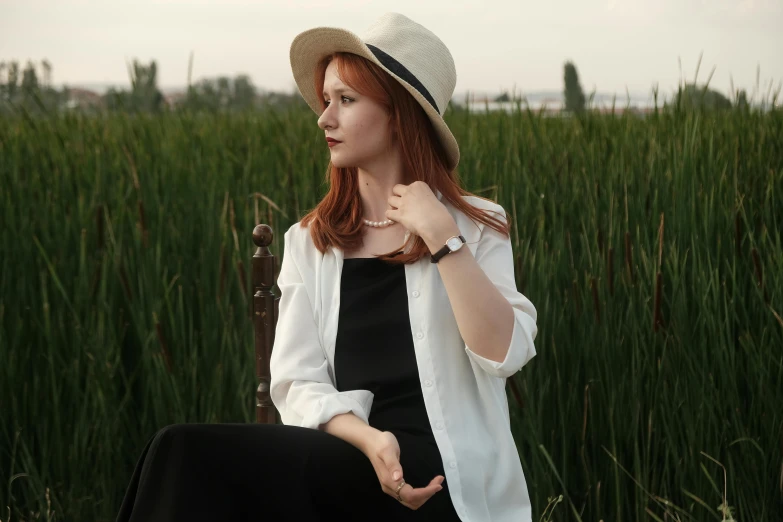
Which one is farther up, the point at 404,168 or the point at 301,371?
the point at 404,168

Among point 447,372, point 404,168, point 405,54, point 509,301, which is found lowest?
point 447,372

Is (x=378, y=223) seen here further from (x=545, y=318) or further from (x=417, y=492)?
(x=545, y=318)

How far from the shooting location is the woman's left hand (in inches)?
56.3

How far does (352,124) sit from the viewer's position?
1547 millimetres

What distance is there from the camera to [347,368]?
1.56 metres

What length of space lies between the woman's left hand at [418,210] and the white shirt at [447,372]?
0.21 ft

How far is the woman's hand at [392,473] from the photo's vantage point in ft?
4.22

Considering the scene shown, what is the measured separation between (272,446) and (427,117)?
2.15ft

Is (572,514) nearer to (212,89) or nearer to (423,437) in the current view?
(423,437)

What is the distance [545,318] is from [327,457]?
1.12m

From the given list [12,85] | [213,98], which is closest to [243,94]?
[213,98]

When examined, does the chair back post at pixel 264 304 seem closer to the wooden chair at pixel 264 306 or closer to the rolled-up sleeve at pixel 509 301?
the wooden chair at pixel 264 306

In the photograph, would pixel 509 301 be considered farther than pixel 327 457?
Yes

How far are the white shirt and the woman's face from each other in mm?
176
